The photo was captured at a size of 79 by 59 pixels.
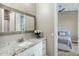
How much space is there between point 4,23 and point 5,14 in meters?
0.19

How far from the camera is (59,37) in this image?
286 centimetres

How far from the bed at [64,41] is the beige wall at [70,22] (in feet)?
0.35

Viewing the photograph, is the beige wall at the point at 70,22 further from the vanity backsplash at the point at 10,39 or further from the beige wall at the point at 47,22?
the vanity backsplash at the point at 10,39

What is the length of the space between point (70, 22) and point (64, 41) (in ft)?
1.73

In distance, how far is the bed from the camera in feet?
8.79

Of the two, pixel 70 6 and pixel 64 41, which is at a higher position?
pixel 70 6

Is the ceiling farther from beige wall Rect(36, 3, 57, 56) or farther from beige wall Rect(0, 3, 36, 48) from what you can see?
beige wall Rect(0, 3, 36, 48)

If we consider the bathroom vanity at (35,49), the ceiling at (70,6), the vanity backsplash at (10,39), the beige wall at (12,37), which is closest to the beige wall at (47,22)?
the bathroom vanity at (35,49)

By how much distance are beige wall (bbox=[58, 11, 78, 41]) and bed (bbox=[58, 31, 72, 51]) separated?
0.11 m

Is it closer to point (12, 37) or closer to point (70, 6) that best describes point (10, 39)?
point (12, 37)

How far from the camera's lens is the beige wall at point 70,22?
2.55 meters

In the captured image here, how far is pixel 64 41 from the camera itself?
2.78m

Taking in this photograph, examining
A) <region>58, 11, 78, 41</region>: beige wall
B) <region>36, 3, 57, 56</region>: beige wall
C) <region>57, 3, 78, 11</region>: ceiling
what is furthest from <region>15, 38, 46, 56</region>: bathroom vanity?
<region>57, 3, 78, 11</region>: ceiling

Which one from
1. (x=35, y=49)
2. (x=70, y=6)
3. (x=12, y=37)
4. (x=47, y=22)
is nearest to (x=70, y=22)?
(x=70, y=6)
